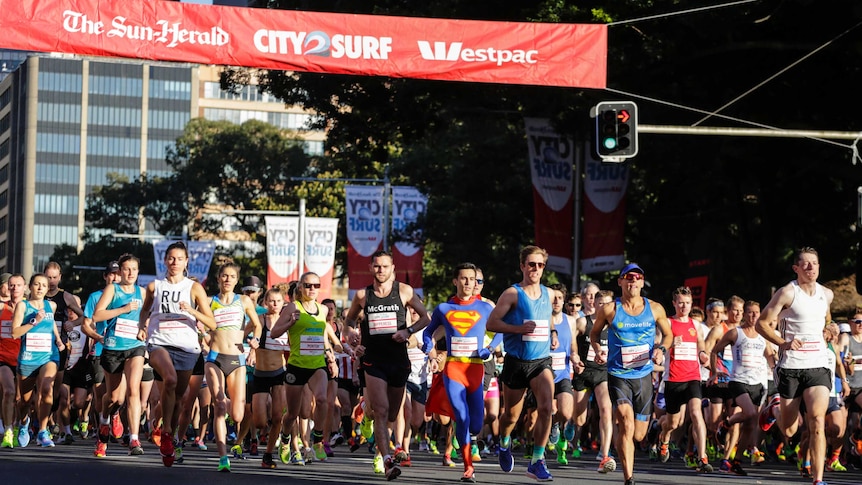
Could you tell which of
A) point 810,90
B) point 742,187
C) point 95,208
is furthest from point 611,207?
point 95,208

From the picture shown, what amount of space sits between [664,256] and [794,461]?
18.3 m

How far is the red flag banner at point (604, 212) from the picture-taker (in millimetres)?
30453

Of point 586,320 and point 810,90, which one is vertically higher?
point 810,90

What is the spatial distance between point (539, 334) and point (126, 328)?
4859mm

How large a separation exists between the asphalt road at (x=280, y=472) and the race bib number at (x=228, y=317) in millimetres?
1358

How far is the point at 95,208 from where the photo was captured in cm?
9506

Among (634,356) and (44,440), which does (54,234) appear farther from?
(634,356)

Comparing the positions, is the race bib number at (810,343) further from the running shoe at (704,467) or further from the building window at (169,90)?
the building window at (169,90)

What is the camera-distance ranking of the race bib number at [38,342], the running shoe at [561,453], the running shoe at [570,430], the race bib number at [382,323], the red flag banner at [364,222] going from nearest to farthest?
the race bib number at [382,323] < the race bib number at [38,342] < the running shoe at [561,453] < the running shoe at [570,430] < the red flag banner at [364,222]

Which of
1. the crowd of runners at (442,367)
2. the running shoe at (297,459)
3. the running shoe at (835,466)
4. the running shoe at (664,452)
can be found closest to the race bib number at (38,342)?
the crowd of runners at (442,367)

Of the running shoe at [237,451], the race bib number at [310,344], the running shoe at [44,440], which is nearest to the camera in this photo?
the race bib number at [310,344]

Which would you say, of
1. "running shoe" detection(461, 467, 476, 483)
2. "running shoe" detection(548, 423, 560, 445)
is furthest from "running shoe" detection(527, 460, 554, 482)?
"running shoe" detection(548, 423, 560, 445)

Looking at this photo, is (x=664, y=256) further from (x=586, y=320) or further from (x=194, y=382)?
Answer: (x=194, y=382)

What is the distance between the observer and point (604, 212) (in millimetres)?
30547
